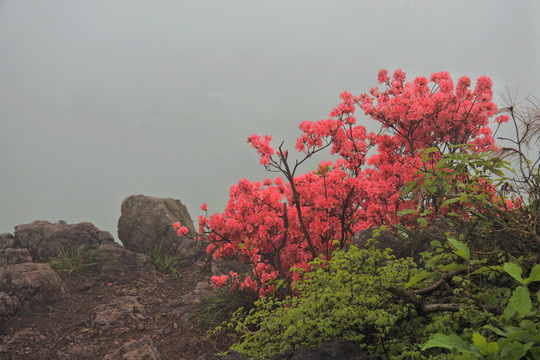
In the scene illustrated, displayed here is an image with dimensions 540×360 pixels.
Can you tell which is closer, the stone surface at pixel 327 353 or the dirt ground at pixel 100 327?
the stone surface at pixel 327 353

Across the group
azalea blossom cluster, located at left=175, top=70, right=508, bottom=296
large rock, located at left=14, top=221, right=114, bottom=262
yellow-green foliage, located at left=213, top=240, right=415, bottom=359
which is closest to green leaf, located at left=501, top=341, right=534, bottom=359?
yellow-green foliage, located at left=213, top=240, right=415, bottom=359

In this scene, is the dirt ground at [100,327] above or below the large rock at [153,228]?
below

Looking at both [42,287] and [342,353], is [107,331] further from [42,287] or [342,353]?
[342,353]

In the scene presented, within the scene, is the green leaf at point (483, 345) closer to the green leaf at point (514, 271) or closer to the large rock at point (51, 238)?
the green leaf at point (514, 271)

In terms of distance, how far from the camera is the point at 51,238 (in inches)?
419

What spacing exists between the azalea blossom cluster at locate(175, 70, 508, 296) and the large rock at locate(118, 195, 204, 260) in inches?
157

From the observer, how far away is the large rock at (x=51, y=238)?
10.5 meters

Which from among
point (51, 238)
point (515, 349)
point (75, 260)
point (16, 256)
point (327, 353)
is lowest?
point (515, 349)

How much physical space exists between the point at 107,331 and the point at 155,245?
357cm

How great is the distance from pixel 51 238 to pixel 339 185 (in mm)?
7892

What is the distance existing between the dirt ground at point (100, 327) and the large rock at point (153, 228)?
4.09ft

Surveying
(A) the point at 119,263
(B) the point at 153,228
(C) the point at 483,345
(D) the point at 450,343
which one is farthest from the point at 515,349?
(B) the point at 153,228

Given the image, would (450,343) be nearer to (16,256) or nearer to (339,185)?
(339,185)

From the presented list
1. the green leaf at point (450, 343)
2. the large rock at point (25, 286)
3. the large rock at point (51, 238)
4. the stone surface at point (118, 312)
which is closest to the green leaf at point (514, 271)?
the green leaf at point (450, 343)
